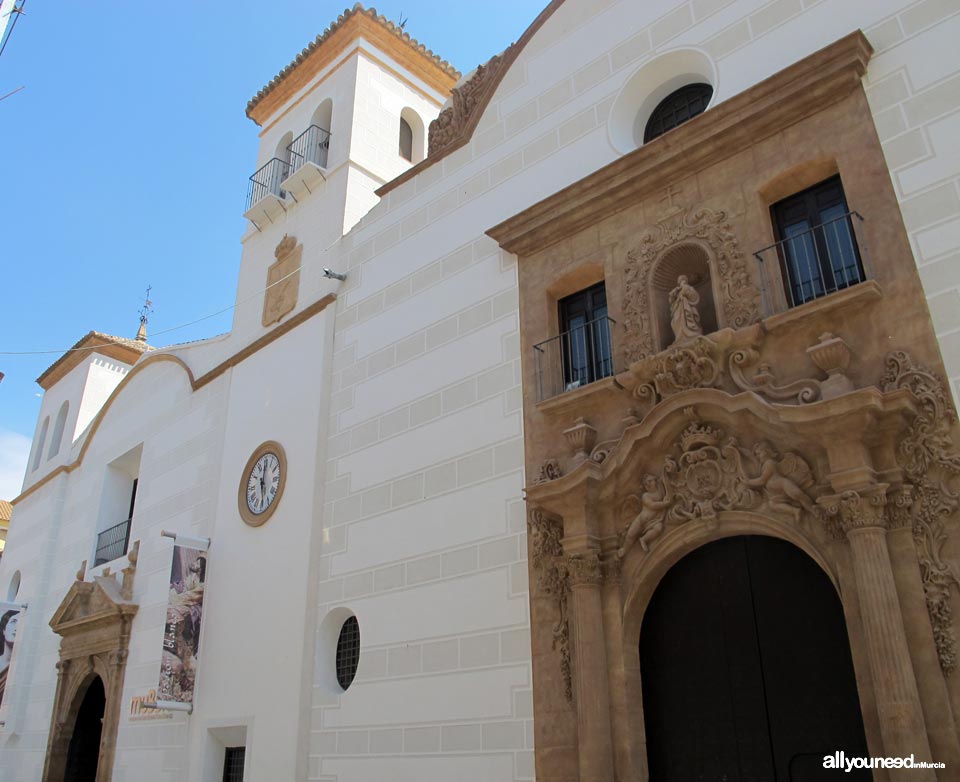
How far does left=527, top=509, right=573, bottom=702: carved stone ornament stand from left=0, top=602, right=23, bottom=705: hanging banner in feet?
46.7

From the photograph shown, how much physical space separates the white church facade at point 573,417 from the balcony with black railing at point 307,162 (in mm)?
90

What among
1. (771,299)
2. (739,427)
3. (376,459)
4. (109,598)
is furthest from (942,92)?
(109,598)

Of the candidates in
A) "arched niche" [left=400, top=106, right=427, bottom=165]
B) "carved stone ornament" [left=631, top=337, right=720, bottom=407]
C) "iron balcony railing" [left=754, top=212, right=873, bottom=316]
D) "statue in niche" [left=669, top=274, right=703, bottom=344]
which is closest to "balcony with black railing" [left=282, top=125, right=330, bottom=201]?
"arched niche" [left=400, top=106, right=427, bottom=165]

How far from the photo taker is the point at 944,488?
585 centimetres

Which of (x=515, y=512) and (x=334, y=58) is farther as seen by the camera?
(x=334, y=58)

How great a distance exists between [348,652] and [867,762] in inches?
228

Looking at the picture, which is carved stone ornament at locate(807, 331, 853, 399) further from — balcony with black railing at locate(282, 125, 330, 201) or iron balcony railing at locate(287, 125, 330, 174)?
iron balcony railing at locate(287, 125, 330, 174)

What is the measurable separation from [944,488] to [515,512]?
3.81m

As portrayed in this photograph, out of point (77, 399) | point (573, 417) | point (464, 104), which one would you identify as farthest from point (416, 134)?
point (77, 399)

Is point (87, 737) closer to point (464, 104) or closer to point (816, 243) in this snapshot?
point (464, 104)

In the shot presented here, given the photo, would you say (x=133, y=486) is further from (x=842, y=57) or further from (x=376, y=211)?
(x=842, y=57)

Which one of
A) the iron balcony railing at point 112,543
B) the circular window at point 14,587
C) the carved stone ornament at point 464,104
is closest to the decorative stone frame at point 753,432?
the carved stone ornament at point 464,104

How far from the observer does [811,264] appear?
286 inches

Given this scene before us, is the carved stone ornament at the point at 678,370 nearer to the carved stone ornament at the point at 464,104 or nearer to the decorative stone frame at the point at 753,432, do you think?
the decorative stone frame at the point at 753,432
